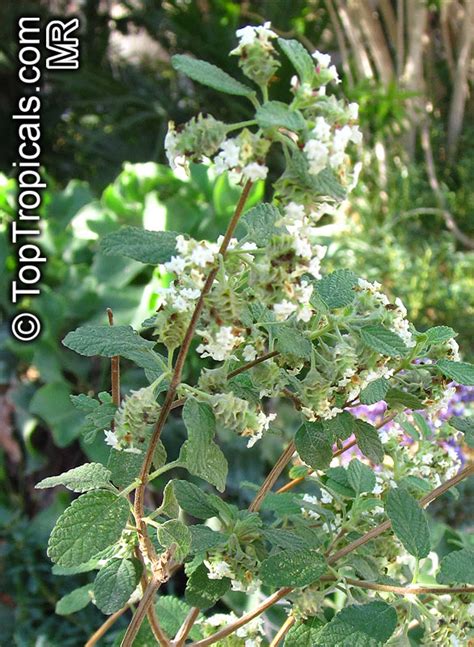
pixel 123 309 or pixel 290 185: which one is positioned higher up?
pixel 290 185

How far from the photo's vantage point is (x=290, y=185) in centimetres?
36

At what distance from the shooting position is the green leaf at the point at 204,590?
1.60ft

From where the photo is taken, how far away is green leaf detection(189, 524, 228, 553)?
45cm

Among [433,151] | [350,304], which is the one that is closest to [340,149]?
[350,304]

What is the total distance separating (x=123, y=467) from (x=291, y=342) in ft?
0.43

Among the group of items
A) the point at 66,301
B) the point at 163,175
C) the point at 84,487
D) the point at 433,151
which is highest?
the point at 84,487

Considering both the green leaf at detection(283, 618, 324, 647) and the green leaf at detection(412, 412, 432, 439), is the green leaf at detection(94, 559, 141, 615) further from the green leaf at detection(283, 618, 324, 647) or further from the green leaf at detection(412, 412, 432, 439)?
the green leaf at detection(412, 412, 432, 439)

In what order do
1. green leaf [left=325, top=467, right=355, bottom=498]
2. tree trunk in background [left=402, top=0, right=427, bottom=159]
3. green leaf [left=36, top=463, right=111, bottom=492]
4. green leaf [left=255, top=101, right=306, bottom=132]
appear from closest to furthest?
1. green leaf [left=255, top=101, right=306, bottom=132]
2. green leaf [left=36, top=463, right=111, bottom=492]
3. green leaf [left=325, top=467, right=355, bottom=498]
4. tree trunk in background [left=402, top=0, right=427, bottom=159]

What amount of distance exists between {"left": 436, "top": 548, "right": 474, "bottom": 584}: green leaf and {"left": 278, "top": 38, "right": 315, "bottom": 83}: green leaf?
0.90ft

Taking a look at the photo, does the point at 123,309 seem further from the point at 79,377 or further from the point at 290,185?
the point at 290,185

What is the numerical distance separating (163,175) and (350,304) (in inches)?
52.2

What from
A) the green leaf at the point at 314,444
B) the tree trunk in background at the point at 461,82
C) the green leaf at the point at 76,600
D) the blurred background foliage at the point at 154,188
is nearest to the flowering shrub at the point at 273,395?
the green leaf at the point at 314,444

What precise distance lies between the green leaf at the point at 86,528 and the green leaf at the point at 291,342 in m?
0.11

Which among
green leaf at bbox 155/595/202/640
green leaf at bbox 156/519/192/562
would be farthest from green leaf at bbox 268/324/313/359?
green leaf at bbox 155/595/202/640
